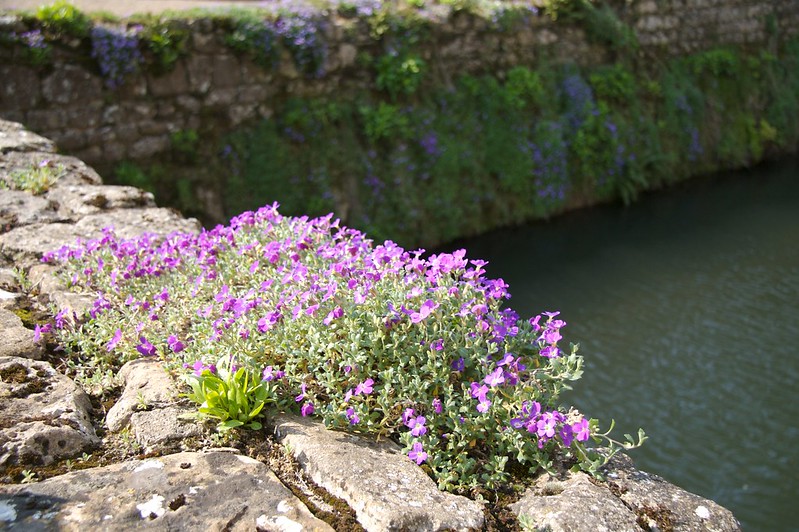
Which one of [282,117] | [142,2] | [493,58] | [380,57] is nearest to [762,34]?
[493,58]

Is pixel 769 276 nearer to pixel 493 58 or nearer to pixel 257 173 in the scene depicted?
pixel 493 58


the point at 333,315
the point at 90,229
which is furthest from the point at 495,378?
the point at 90,229

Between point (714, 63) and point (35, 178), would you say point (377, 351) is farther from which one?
point (714, 63)

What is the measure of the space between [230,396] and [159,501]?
0.39 m

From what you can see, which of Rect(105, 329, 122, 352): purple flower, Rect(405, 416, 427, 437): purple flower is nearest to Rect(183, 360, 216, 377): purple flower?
Rect(105, 329, 122, 352): purple flower

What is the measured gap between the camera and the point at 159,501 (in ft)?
5.57

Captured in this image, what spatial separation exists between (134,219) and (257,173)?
360cm

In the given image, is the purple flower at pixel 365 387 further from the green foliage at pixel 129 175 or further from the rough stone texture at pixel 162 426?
the green foliage at pixel 129 175

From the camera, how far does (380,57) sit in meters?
7.57

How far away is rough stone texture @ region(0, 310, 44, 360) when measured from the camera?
241 cm

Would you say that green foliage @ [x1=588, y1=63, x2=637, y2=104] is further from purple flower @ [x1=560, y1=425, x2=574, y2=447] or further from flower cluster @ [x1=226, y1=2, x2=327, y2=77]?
purple flower @ [x1=560, y1=425, x2=574, y2=447]

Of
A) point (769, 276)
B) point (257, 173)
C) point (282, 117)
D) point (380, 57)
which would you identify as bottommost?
point (769, 276)

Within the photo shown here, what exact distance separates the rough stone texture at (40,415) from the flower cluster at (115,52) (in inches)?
176

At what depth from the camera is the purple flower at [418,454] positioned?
74.4 inches
